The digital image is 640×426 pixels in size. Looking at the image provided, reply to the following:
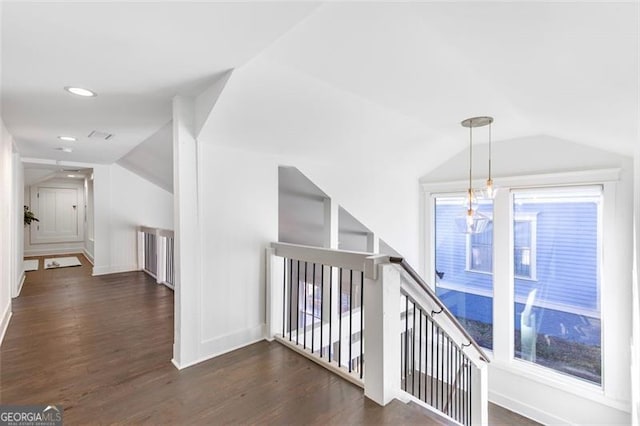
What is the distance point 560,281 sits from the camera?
3.75 metres

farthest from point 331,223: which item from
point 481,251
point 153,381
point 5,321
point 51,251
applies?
point 51,251

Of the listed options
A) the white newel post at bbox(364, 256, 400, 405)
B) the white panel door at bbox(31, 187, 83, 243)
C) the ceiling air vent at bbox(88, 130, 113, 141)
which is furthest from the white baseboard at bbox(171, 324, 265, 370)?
the white panel door at bbox(31, 187, 83, 243)

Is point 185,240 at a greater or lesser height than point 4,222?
lesser

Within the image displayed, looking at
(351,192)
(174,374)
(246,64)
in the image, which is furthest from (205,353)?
(351,192)

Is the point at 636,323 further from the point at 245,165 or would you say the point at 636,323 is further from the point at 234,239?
the point at 245,165

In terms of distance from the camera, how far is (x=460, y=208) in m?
4.73

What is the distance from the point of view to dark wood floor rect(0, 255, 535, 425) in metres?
1.75

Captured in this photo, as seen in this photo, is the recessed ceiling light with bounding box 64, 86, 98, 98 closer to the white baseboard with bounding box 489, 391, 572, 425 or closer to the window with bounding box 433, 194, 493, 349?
the window with bounding box 433, 194, 493, 349

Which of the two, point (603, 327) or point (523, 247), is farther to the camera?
point (523, 247)

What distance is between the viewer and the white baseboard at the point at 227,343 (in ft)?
7.63

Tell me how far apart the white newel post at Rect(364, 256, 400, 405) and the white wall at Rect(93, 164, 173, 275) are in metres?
5.34

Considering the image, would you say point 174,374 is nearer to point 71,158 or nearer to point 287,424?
point 287,424

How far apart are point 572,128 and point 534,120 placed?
0.35m

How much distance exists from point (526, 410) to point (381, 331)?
339cm
